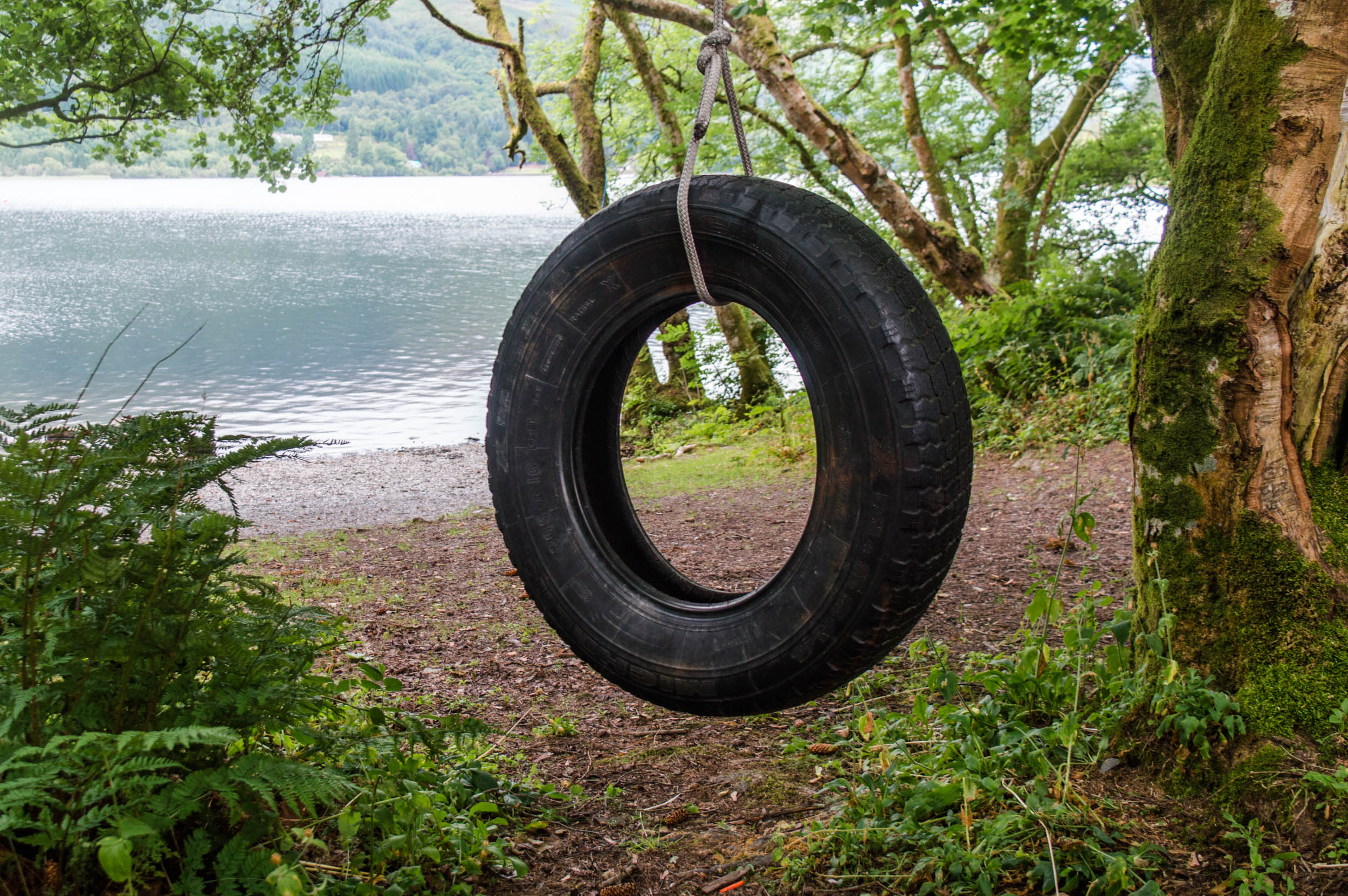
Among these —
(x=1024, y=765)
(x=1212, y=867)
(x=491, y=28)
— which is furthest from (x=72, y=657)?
(x=491, y=28)

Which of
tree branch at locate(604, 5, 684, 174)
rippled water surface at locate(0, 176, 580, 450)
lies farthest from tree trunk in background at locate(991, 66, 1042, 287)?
rippled water surface at locate(0, 176, 580, 450)

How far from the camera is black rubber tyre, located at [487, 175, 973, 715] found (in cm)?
194

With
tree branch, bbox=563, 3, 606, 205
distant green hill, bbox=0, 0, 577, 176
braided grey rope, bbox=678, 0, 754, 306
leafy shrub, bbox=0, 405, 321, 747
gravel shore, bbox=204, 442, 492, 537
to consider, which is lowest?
gravel shore, bbox=204, 442, 492, 537

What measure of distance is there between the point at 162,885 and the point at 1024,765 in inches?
74.3

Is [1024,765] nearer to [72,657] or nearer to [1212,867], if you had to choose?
[1212,867]

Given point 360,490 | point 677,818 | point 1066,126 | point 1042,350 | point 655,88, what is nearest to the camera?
point 677,818

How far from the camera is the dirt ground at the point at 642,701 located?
2.23 m

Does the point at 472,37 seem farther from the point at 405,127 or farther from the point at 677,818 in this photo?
the point at 405,127

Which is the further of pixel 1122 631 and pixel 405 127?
pixel 405 127

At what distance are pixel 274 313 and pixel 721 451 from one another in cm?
2301

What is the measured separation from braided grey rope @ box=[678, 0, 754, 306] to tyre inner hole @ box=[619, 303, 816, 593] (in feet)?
2.64

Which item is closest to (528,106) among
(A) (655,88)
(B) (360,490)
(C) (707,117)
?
(A) (655,88)

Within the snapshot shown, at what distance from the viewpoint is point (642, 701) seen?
11.0 ft

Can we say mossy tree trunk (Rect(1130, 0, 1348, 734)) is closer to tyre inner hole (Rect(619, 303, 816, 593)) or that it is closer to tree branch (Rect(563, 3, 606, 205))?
tyre inner hole (Rect(619, 303, 816, 593))
